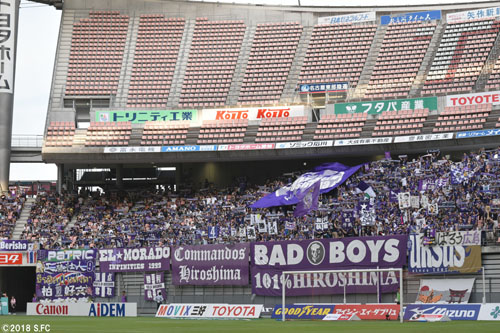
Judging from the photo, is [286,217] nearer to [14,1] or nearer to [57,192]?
[57,192]

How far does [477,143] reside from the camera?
4931 centimetres

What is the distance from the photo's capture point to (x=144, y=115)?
59.3 metres

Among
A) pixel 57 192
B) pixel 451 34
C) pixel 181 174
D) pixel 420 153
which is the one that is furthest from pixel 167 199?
pixel 451 34

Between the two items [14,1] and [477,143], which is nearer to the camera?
[477,143]

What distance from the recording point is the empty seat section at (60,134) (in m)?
56.8

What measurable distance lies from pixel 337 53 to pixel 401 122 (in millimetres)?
12357

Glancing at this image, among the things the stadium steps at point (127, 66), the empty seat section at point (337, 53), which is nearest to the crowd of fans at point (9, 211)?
the stadium steps at point (127, 66)

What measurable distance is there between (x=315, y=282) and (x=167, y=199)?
19.4 m

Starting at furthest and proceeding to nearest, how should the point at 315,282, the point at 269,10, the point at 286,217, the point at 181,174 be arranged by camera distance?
the point at 269,10 < the point at 181,174 < the point at 286,217 < the point at 315,282

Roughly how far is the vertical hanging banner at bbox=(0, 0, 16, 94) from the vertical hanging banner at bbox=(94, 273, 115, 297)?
59.7 ft

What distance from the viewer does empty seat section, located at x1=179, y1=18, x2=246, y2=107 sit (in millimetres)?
60987

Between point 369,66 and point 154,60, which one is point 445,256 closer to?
point 369,66

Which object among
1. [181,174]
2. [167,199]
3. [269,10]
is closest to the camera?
[167,199]

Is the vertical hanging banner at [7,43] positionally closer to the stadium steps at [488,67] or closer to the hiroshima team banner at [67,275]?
the hiroshima team banner at [67,275]
